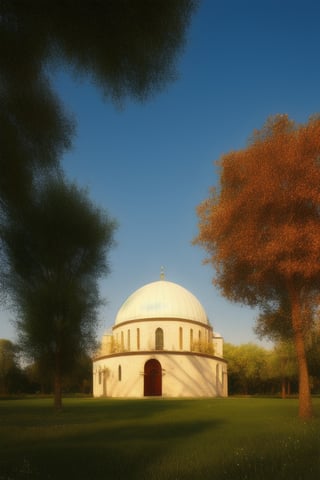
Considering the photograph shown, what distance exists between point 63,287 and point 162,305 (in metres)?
41.3

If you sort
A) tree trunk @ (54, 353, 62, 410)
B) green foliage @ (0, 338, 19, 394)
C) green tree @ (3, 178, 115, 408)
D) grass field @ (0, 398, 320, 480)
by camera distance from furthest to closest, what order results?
green foliage @ (0, 338, 19, 394) → tree trunk @ (54, 353, 62, 410) → green tree @ (3, 178, 115, 408) → grass field @ (0, 398, 320, 480)

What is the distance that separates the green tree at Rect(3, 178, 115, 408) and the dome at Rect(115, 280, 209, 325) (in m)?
38.5

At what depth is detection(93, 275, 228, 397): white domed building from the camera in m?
62.8

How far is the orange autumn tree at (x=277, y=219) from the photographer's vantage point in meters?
20.1

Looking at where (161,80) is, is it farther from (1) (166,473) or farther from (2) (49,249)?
(2) (49,249)

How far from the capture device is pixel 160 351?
63125 mm

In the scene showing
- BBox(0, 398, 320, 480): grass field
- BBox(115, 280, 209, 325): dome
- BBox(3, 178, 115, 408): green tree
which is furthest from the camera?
BBox(115, 280, 209, 325): dome

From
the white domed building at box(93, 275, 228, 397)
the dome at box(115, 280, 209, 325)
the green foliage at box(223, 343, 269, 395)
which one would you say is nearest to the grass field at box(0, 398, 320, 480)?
the white domed building at box(93, 275, 228, 397)

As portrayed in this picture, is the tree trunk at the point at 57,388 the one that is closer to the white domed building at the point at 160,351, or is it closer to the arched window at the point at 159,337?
the white domed building at the point at 160,351

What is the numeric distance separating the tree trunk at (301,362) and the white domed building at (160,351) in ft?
135

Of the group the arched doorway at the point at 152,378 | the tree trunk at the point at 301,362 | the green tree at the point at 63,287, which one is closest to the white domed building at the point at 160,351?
the arched doorway at the point at 152,378

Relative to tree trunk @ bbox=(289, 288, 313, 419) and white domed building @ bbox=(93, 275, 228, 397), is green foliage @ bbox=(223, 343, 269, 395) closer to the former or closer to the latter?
white domed building @ bbox=(93, 275, 228, 397)

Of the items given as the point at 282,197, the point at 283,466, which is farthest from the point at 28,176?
the point at 282,197

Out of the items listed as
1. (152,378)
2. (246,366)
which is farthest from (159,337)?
(246,366)
